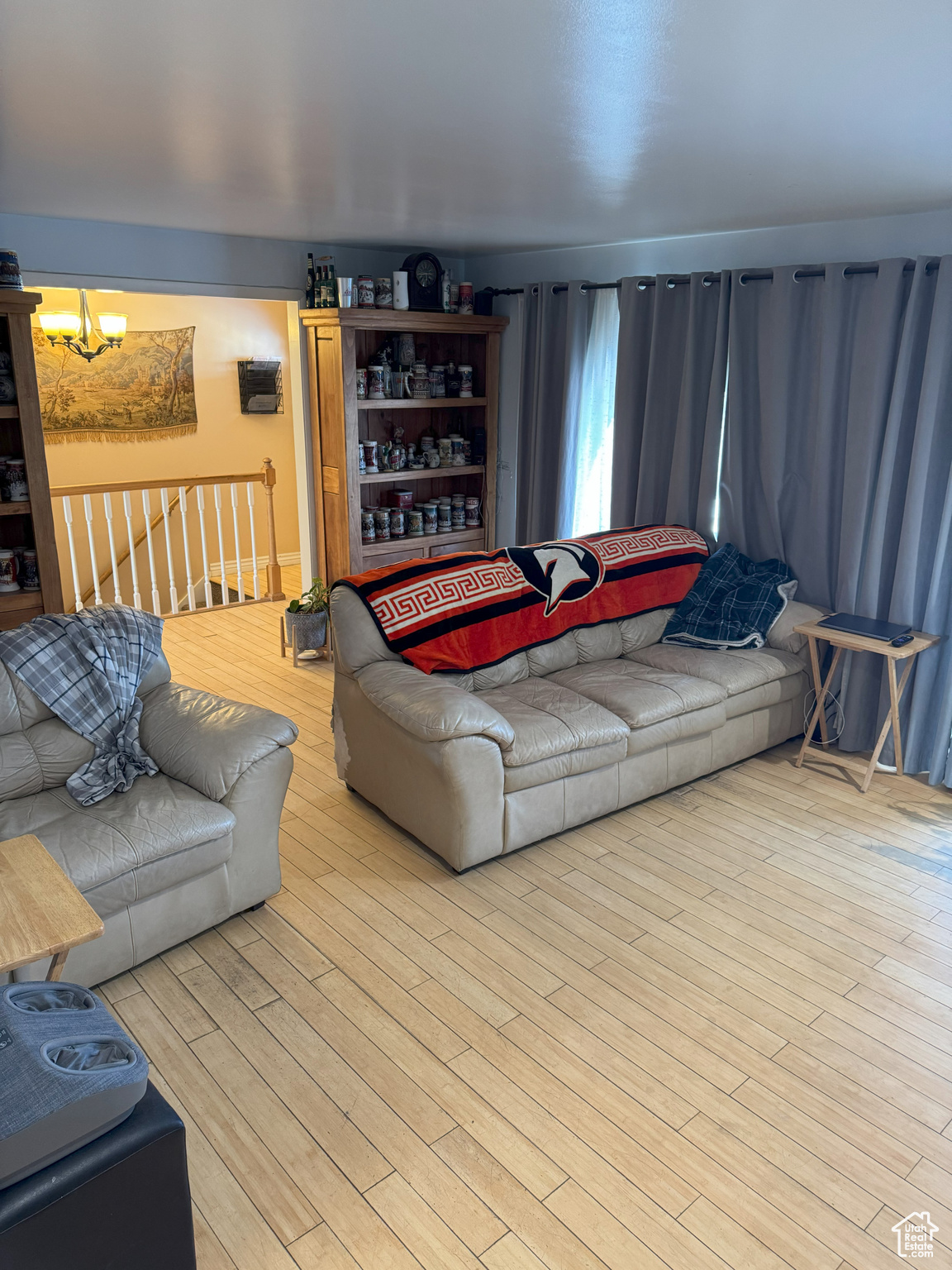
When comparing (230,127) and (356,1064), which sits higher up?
(230,127)

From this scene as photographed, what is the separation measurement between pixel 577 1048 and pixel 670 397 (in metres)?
3.43

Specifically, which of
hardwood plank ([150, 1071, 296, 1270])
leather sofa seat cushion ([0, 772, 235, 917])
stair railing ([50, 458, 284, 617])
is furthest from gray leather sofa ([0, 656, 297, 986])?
stair railing ([50, 458, 284, 617])

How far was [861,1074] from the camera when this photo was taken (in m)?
2.39

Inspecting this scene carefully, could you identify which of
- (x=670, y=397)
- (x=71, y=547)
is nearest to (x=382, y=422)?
(x=670, y=397)

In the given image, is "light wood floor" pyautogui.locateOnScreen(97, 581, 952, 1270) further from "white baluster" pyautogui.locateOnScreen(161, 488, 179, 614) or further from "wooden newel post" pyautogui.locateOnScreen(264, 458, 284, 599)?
"wooden newel post" pyautogui.locateOnScreen(264, 458, 284, 599)

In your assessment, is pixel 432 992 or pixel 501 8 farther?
pixel 432 992

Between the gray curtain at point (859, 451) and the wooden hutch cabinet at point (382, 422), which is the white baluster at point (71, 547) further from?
the gray curtain at point (859, 451)

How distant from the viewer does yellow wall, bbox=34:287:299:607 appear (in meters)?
6.84

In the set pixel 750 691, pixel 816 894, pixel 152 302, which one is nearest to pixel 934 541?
pixel 750 691

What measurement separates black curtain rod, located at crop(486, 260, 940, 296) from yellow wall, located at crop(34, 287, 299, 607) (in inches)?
96.0

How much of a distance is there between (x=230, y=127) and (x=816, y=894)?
304cm

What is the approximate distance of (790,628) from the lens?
423 centimetres

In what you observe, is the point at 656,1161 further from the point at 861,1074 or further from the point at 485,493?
the point at 485,493

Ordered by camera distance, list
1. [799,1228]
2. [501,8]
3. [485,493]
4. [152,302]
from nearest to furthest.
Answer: [501,8], [799,1228], [485,493], [152,302]
